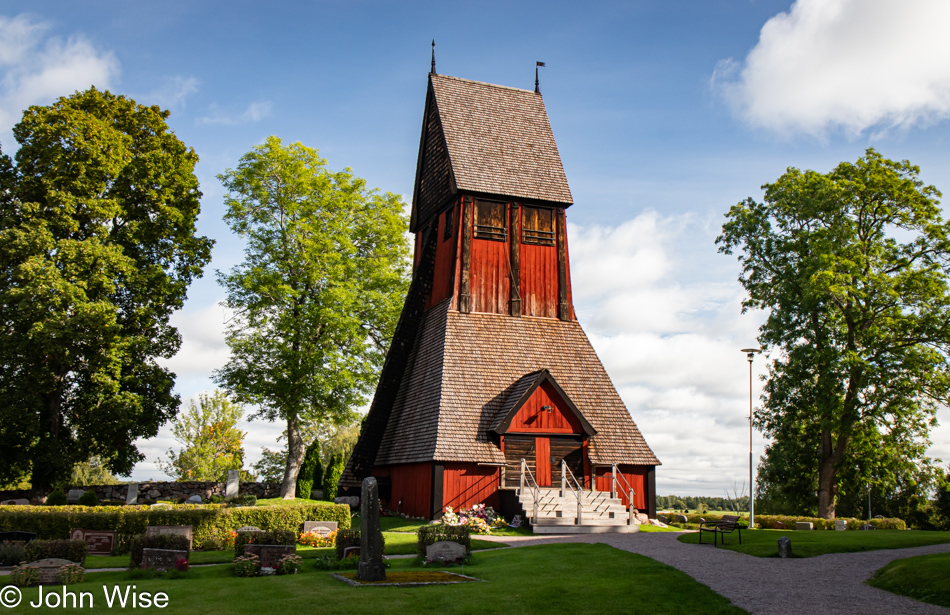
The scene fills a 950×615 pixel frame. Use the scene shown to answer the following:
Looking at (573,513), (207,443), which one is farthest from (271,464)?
(573,513)

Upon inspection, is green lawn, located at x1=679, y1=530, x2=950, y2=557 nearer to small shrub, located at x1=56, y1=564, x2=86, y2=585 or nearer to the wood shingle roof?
the wood shingle roof

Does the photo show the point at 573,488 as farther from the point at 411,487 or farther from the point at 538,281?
the point at 538,281

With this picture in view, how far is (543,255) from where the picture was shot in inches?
1250

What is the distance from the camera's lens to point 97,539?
1809 cm

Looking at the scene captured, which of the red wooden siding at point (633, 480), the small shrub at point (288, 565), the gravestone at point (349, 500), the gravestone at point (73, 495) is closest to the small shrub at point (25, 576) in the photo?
the small shrub at point (288, 565)

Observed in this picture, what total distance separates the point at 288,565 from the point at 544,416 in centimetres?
1347

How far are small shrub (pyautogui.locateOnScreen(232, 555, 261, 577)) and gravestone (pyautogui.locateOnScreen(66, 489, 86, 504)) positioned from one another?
18154mm

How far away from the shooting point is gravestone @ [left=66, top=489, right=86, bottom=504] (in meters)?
28.9

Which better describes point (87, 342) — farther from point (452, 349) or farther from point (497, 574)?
point (497, 574)

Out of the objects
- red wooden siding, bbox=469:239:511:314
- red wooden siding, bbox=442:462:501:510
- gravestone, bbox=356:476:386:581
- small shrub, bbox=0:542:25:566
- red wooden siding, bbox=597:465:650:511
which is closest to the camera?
gravestone, bbox=356:476:386:581

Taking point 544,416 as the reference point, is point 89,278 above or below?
above

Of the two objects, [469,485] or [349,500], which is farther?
[349,500]

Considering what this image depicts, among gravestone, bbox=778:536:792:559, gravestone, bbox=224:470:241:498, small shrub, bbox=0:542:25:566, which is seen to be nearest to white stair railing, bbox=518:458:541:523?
gravestone, bbox=778:536:792:559

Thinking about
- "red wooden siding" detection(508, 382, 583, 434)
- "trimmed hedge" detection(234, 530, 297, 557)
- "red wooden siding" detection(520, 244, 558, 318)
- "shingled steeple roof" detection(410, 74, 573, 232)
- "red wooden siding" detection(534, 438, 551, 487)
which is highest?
"shingled steeple roof" detection(410, 74, 573, 232)
